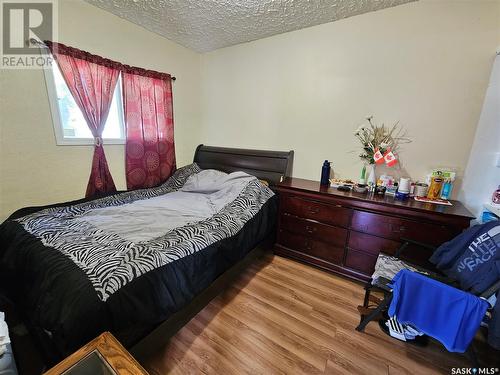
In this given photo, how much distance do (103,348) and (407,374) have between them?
1.65 metres

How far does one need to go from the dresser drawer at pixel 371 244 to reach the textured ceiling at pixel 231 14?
213cm

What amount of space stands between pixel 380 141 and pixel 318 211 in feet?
3.18

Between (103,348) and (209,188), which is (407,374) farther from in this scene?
(209,188)

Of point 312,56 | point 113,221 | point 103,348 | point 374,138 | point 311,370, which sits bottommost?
point 311,370

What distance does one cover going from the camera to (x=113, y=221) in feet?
5.68

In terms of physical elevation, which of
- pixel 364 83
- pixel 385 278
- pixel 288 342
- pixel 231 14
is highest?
pixel 231 14

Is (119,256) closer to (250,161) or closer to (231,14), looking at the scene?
(250,161)

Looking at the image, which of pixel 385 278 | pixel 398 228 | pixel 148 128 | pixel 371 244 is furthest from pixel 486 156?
pixel 148 128

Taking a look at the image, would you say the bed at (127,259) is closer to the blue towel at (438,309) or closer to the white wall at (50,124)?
the white wall at (50,124)

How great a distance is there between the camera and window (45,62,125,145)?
2.02 meters

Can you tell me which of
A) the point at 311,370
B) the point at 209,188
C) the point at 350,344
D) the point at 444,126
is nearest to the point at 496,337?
the point at 350,344

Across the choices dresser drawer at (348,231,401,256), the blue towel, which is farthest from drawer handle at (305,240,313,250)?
the blue towel

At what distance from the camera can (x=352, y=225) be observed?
203cm

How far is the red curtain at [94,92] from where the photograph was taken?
2031 millimetres
